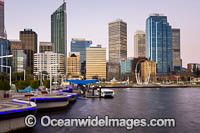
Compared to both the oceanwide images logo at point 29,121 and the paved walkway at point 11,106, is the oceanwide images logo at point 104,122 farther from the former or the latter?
the paved walkway at point 11,106

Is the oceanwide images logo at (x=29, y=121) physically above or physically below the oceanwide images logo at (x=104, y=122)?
above

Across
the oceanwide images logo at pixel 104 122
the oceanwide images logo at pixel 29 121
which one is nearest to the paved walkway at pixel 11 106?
the oceanwide images logo at pixel 29 121

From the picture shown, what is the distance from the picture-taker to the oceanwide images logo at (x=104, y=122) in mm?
39688

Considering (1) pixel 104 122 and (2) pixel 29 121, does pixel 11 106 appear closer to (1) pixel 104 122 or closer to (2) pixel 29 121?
(2) pixel 29 121

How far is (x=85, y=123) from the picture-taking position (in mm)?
41562

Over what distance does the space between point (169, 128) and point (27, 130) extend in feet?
81.1

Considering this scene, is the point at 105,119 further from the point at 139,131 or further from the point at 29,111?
the point at 29,111

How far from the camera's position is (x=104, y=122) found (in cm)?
4284

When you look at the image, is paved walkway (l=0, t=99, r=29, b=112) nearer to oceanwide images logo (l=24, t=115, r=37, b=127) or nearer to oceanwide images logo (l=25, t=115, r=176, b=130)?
oceanwide images logo (l=24, t=115, r=37, b=127)

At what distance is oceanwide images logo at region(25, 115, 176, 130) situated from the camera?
3969cm

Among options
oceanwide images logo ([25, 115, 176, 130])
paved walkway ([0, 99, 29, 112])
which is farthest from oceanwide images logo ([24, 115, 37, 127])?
paved walkway ([0, 99, 29, 112])

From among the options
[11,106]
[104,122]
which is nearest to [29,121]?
[11,106]

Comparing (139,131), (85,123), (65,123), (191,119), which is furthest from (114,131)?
(191,119)

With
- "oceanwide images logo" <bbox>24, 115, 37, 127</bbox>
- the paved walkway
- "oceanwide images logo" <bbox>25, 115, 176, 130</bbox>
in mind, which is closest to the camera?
the paved walkway
